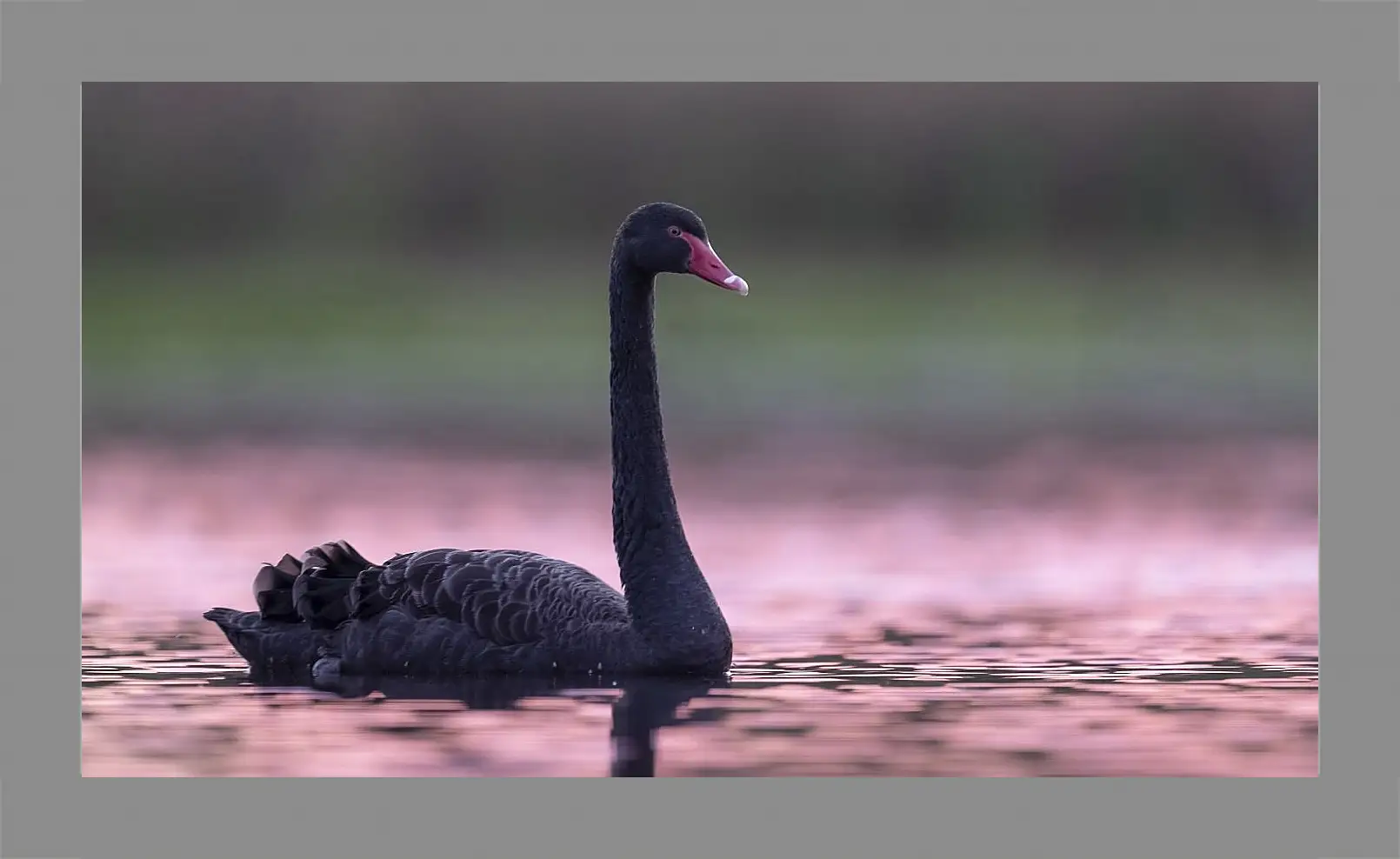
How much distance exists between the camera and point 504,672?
7242 millimetres

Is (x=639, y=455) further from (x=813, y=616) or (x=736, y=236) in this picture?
(x=736, y=236)

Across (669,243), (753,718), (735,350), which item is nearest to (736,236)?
(735,350)

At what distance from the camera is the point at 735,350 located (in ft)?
55.4

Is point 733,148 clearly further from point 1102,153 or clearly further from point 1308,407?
point 1308,407

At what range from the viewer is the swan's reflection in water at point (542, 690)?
654 centimetres

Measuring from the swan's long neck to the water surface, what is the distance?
0.45 metres

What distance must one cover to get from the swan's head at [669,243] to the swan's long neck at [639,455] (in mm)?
101

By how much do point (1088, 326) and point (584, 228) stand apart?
153 inches

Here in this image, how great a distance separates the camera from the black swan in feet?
23.6

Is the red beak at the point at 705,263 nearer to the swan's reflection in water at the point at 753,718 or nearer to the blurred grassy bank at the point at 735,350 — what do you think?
the swan's reflection in water at the point at 753,718

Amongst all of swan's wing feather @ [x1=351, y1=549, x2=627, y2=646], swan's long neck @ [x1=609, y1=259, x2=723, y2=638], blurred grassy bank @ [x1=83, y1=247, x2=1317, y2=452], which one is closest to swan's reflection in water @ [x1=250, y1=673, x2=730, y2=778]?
swan's wing feather @ [x1=351, y1=549, x2=627, y2=646]

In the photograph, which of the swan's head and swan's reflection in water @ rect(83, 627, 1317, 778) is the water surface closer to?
swan's reflection in water @ rect(83, 627, 1317, 778)

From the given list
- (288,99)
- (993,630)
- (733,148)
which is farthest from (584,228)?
(993,630)

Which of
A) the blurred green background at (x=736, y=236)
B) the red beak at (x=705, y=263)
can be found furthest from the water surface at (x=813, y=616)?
the blurred green background at (x=736, y=236)
